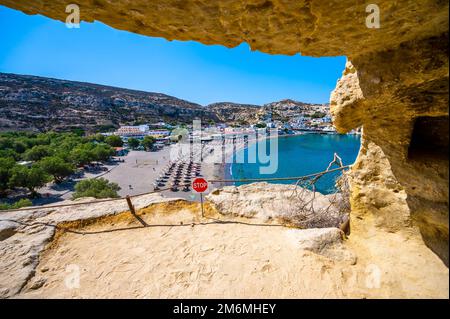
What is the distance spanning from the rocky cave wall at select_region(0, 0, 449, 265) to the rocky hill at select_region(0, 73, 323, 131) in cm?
7978

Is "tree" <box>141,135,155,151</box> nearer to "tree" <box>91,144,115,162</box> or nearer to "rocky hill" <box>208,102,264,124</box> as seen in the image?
"tree" <box>91,144,115,162</box>

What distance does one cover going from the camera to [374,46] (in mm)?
1952

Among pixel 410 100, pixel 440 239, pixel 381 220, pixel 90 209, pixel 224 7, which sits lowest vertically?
pixel 90 209

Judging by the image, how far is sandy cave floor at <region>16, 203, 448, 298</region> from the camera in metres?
3.12

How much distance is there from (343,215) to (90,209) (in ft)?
Result: 23.1

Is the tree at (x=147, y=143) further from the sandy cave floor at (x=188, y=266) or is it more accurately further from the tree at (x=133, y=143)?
the sandy cave floor at (x=188, y=266)

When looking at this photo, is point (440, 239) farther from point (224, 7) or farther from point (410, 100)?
point (224, 7)

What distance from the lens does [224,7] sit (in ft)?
4.69

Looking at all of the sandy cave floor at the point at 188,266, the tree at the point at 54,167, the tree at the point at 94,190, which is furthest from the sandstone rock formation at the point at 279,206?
the tree at the point at 54,167

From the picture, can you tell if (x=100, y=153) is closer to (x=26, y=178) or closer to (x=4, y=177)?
(x=4, y=177)

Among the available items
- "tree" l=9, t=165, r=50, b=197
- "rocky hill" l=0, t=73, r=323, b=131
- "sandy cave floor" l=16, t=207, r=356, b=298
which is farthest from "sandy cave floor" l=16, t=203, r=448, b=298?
"rocky hill" l=0, t=73, r=323, b=131

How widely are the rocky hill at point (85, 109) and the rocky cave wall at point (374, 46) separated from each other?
262 feet

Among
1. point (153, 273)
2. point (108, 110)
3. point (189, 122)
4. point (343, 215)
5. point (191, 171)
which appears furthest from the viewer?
point (189, 122)
